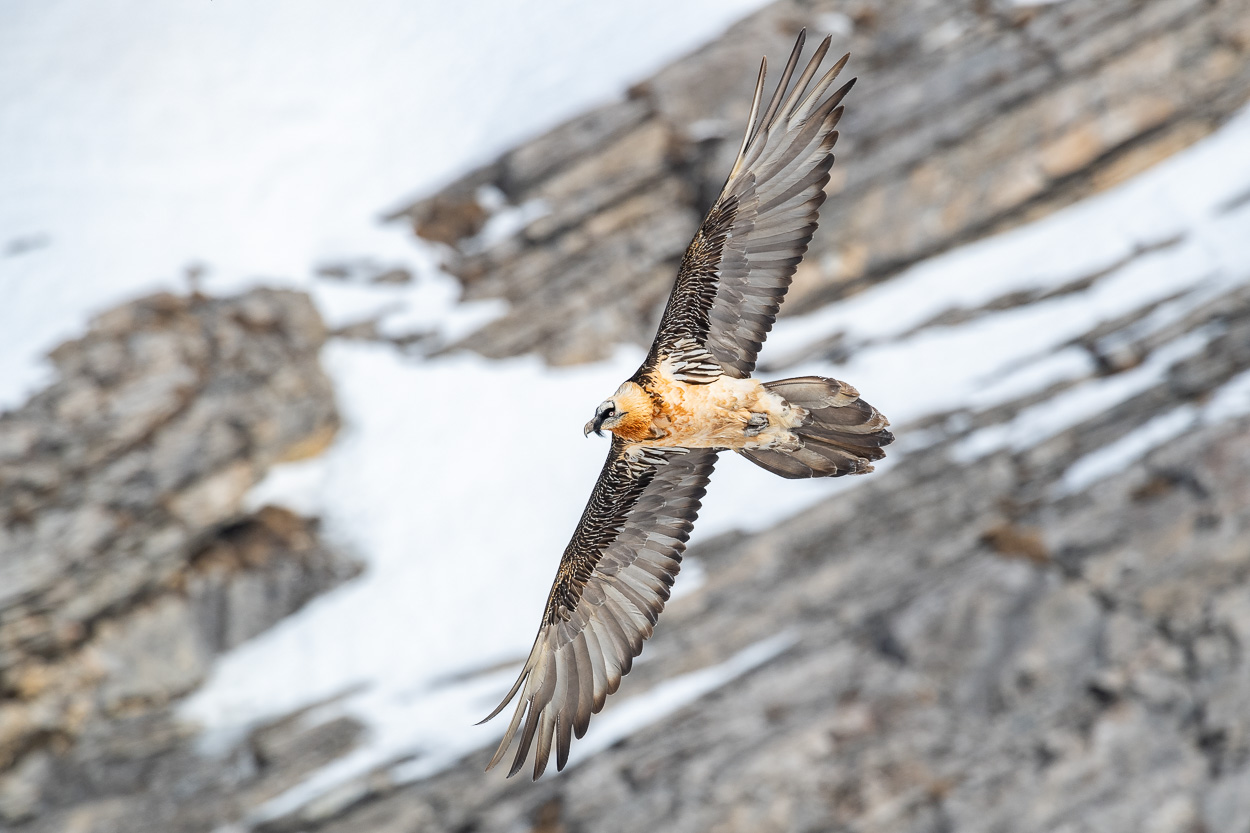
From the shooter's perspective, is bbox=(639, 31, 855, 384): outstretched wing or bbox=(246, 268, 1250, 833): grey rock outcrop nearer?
bbox=(639, 31, 855, 384): outstretched wing

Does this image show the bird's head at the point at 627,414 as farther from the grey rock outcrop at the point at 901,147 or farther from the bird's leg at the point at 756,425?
the grey rock outcrop at the point at 901,147

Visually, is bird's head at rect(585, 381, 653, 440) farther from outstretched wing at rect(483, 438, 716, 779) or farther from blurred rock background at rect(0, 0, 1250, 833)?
blurred rock background at rect(0, 0, 1250, 833)

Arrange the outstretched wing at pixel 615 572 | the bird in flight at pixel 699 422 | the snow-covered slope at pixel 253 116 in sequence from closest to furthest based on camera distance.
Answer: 1. the bird in flight at pixel 699 422
2. the outstretched wing at pixel 615 572
3. the snow-covered slope at pixel 253 116

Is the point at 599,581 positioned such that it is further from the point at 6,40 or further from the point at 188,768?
the point at 6,40

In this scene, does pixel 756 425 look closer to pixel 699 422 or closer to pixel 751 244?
pixel 699 422

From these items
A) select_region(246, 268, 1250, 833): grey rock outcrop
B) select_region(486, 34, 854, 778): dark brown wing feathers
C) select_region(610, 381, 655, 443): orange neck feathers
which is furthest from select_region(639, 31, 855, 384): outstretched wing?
select_region(246, 268, 1250, 833): grey rock outcrop

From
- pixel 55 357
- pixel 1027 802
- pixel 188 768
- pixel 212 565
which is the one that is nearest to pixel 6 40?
pixel 55 357

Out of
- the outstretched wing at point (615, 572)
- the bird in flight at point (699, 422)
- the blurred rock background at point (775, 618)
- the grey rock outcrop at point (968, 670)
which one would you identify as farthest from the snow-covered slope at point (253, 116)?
the bird in flight at point (699, 422)

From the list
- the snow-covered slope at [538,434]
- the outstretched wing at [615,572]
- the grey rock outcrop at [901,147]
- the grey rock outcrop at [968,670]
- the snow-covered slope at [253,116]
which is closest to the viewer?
the outstretched wing at [615,572]

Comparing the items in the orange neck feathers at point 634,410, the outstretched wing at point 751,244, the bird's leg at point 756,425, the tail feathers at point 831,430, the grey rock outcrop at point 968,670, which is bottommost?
the grey rock outcrop at point 968,670
